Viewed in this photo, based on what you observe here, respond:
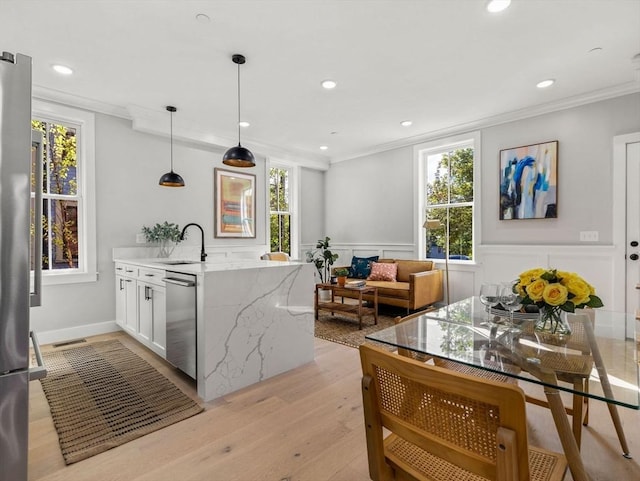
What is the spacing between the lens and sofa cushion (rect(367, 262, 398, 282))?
5207mm

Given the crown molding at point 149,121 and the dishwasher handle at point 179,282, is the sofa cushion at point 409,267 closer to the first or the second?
the crown molding at point 149,121

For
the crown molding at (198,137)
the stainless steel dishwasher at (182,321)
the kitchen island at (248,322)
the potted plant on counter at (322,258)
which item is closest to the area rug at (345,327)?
the kitchen island at (248,322)

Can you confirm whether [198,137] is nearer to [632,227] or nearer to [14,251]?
[14,251]

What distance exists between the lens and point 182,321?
2.54 meters

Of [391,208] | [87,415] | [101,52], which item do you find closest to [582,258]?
[391,208]

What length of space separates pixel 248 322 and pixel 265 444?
89 centimetres

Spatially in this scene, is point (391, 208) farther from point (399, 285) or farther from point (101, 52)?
point (101, 52)

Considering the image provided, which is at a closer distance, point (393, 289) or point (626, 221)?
point (626, 221)

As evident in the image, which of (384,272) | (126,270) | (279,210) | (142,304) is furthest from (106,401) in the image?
(279,210)

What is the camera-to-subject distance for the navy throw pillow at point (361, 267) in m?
5.68

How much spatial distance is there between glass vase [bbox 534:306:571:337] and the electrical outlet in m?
3.03

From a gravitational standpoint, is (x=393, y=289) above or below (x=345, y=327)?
above

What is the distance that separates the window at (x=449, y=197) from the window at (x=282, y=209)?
2395 millimetres

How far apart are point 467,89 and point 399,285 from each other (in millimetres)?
2617
